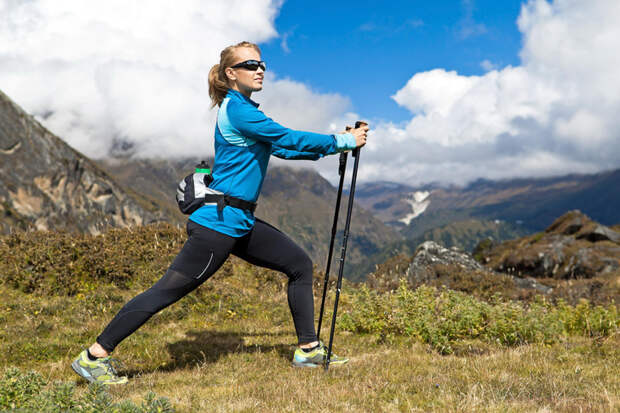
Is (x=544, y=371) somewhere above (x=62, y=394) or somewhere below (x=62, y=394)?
below

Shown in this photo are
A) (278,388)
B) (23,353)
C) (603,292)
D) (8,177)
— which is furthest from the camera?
(8,177)

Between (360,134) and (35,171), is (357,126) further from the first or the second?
(35,171)

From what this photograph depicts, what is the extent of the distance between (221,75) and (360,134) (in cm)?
186

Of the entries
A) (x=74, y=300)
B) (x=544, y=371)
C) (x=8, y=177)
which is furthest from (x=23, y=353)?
(x=8, y=177)

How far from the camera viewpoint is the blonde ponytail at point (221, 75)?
5.28 metres

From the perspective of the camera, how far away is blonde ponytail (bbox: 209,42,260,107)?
5.28 meters

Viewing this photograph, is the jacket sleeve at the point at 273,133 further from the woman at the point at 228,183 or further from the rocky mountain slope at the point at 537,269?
the rocky mountain slope at the point at 537,269

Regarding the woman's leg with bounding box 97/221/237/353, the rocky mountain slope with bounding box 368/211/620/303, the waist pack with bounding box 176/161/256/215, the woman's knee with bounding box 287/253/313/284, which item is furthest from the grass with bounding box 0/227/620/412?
the rocky mountain slope with bounding box 368/211/620/303

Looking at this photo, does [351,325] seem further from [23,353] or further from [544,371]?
[23,353]

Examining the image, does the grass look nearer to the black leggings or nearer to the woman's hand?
the black leggings

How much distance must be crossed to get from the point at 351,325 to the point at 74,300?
5.76m

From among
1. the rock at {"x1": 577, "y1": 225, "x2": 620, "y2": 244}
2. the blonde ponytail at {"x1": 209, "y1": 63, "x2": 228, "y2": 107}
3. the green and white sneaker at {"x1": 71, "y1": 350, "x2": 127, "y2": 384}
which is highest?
the blonde ponytail at {"x1": 209, "y1": 63, "x2": 228, "y2": 107}

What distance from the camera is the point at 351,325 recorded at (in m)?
8.18

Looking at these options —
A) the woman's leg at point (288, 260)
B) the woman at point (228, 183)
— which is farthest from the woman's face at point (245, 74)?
the woman's leg at point (288, 260)
